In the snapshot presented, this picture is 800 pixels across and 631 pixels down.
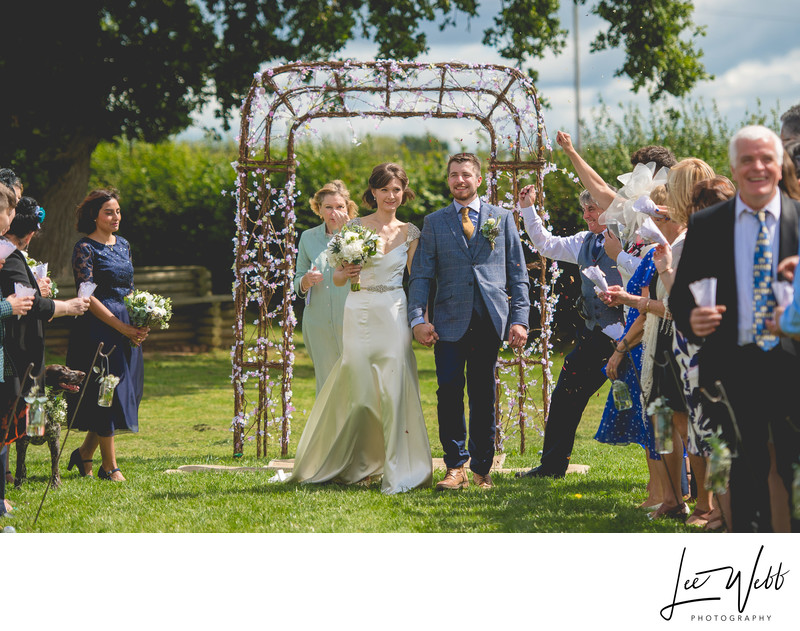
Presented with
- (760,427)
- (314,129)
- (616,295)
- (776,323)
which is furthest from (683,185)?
(314,129)

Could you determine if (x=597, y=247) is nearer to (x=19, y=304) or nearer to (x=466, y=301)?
(x=466, y=301)

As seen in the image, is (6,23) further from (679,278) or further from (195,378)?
(679,278)

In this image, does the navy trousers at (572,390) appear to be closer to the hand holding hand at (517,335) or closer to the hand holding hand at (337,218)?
the hand holding hand at (517,335)

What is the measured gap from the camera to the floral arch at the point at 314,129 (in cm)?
745

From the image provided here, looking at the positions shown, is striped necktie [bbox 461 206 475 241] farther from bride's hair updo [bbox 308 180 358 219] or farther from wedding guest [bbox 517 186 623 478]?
bride's hair updo [bbox 308 180 358 219]

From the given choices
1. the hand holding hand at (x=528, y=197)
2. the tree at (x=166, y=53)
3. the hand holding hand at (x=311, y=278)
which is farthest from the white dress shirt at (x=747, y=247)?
the tree at (x=166, y=53)

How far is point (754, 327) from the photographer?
3344 mm

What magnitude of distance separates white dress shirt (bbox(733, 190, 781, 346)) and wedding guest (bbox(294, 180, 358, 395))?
4.17m

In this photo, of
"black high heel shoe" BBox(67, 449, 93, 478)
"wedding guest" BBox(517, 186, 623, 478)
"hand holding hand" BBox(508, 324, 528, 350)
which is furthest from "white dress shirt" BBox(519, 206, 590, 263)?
"black high heel shoe" BBox(67, 449, 93, 478)

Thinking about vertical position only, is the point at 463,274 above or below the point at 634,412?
above

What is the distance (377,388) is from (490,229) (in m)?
1.28

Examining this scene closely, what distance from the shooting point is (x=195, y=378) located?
13.4m

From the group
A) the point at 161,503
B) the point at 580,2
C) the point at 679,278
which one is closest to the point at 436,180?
the point at 580,2

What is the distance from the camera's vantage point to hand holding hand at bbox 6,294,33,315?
4.54 m
